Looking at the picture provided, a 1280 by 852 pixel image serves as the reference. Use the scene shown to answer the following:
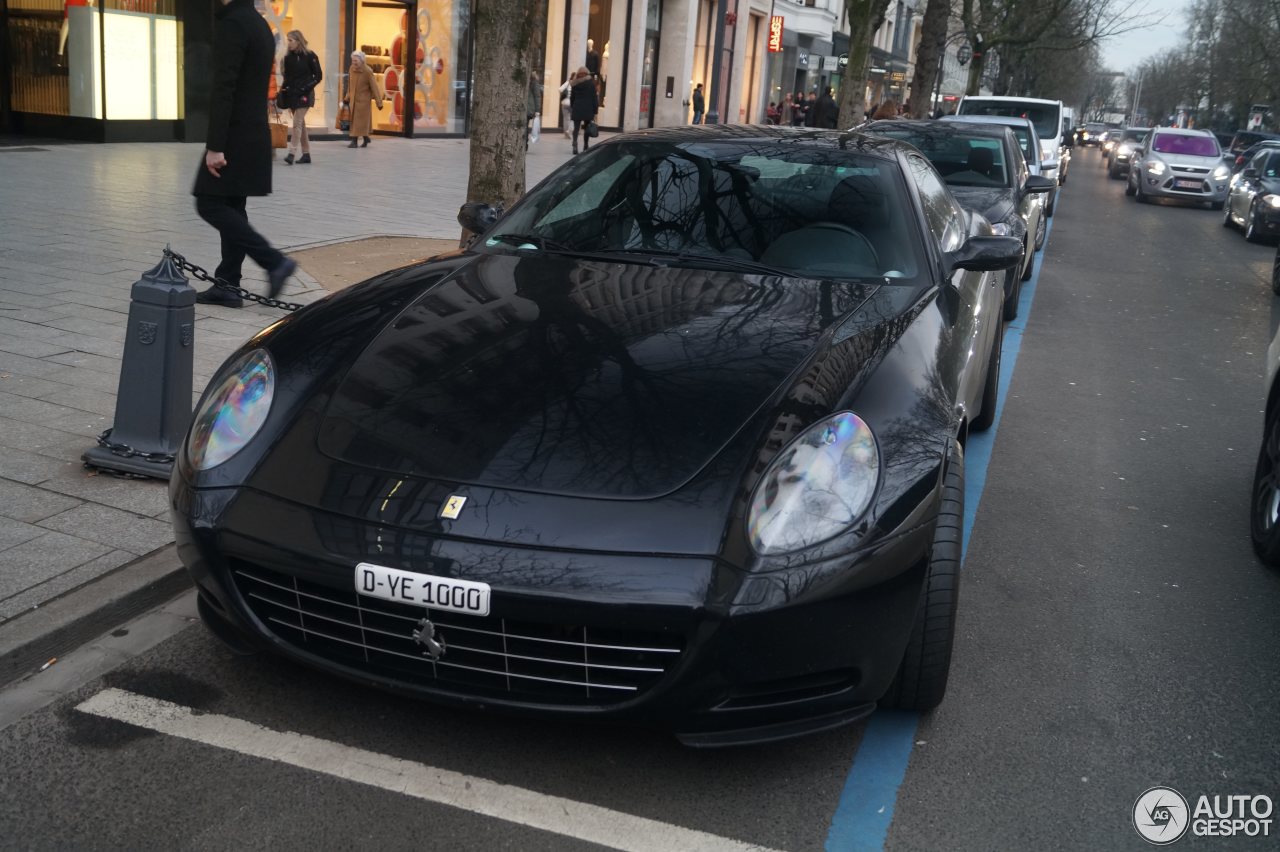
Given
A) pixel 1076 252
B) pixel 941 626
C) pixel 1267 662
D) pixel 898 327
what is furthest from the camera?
pixel 1076 252

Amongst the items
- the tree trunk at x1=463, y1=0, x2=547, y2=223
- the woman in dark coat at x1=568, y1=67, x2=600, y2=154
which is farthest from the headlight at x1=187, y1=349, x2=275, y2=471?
the woman in dark coat at x1=568, y1=67, x2=600, y2=154

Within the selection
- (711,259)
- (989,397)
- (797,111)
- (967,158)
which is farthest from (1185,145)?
(711,259)

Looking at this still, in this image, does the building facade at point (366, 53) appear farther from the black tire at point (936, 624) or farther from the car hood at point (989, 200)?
the black tire at point (936, 624)

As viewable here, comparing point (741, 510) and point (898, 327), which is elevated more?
point (898, 327)

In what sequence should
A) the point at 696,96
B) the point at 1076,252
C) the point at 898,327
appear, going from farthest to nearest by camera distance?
1. the point at 696,96
2. the point at 1076,252
3. the point at 898,327

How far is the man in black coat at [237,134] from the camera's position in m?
7.20

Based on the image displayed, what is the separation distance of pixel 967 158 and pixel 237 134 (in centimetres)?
613

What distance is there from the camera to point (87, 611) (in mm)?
3621

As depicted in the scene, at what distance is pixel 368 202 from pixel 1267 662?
11.7 metres

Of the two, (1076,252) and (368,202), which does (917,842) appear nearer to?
(368,202)

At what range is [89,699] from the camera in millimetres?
3283

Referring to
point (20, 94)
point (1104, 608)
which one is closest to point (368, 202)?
point (20, 94)

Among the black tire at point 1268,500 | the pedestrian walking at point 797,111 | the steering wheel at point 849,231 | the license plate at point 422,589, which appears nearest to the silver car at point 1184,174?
the pedestrian walking at point 797,111

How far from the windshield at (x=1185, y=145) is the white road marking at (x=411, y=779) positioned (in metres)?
27.1
